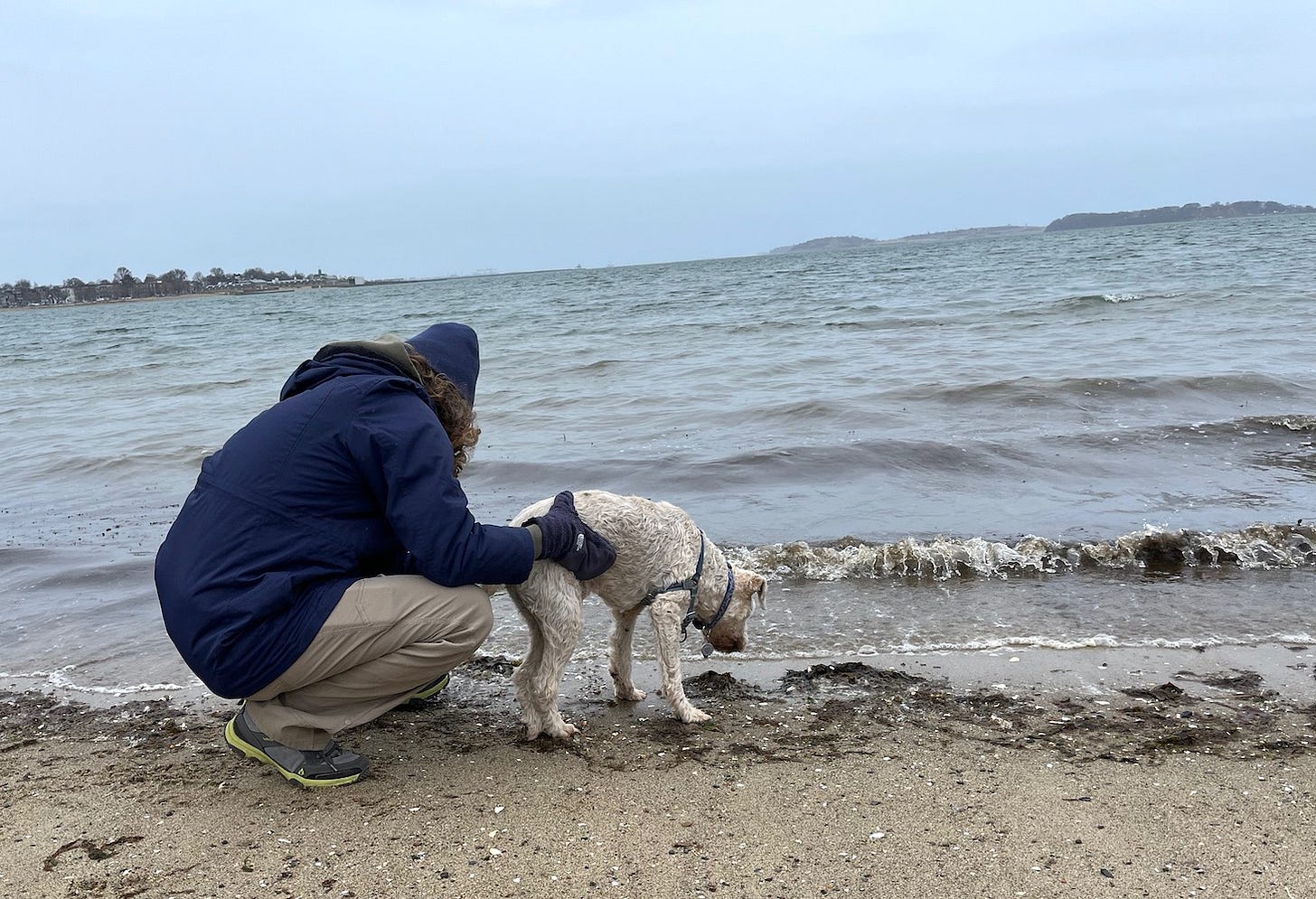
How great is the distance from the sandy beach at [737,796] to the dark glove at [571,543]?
83 cm

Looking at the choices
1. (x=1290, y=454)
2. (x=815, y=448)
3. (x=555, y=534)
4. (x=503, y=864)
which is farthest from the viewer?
(x=815, y=448)

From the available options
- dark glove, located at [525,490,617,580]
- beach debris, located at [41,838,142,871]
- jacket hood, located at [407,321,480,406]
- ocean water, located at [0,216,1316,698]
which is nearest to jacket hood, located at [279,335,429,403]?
jacket hood, located at [407,321,480,406]

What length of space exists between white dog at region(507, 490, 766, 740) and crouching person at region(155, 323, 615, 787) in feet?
1.09

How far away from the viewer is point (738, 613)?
5.06 meters

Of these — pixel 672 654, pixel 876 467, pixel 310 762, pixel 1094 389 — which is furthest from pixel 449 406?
pixel 1094 389

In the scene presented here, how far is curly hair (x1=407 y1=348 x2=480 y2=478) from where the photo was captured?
152 inches

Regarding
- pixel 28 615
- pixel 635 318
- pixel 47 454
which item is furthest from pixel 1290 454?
pixel 635 318

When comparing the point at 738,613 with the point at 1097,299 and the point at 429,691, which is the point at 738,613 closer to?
the point at 429,691

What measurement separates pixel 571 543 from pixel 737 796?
1.22 meters

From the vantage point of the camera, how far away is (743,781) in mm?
3949

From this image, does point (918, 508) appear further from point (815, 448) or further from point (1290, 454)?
point (1290, 454)

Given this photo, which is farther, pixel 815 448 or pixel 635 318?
pixel 635 318

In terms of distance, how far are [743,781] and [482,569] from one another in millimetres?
1363

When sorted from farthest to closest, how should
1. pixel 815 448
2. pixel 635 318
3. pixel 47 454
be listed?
pixel 635 318
pixel 47 454
pixel 815 448
